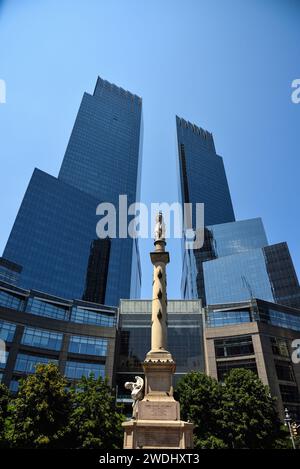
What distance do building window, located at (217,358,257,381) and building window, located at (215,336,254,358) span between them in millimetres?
1358

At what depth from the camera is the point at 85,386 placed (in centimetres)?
3119

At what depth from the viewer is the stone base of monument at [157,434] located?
17.9m

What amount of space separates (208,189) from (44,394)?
174 m

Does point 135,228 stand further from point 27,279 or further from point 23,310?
point 23,310

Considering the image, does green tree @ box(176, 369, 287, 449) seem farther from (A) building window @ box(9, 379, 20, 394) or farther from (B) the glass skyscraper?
(B) the glass skyscraper

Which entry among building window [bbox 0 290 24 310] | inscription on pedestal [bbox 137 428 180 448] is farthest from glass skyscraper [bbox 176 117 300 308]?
inscription on pedestal [bbox 137 428 180 448]

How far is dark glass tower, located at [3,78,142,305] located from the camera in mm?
110312

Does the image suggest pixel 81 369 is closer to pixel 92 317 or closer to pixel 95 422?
pixel 92 317

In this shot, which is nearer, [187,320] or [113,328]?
[113,328]

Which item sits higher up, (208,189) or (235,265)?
(208,189)

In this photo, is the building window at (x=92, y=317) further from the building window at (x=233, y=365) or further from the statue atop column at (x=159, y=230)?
the statue atop column at (x=159, y=230)

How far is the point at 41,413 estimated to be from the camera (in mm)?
25500
